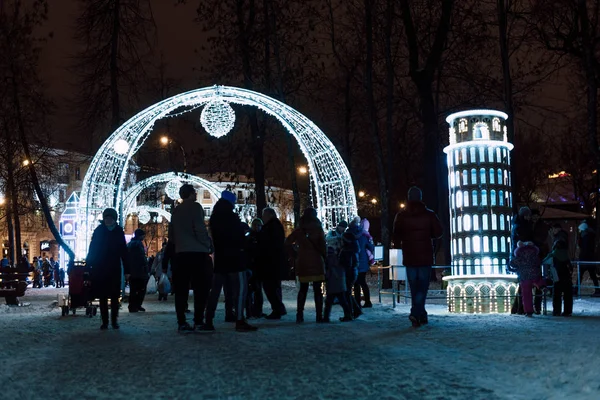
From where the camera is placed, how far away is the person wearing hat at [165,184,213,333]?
12156 millimetres

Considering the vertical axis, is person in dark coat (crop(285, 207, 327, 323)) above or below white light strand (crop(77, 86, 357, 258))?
below

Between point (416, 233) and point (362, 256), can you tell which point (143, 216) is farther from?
point (416, 233)

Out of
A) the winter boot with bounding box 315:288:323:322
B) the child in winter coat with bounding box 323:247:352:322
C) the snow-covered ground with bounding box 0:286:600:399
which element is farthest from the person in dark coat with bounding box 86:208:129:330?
the child in winter coat with bounding box 323:247:352:322

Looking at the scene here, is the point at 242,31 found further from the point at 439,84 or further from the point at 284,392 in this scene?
the point at 284,392

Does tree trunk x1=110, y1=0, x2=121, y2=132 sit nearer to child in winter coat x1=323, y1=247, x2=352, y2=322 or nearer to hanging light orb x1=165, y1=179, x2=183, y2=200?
hanging light orb x1=165, y1=179, x2=183, y2=200

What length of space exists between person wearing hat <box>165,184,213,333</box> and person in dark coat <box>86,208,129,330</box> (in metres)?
1.19

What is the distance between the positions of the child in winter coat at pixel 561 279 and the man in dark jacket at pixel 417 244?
3331mm

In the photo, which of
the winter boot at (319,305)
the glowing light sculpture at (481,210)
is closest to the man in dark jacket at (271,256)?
the winter boot at (319,305)

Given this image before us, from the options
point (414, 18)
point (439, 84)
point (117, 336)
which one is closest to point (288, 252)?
point (117, 336)

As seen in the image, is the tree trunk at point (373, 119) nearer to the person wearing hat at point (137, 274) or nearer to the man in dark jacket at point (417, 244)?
the person wearing hat at point (137, 274)

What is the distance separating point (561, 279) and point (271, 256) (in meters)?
5.01

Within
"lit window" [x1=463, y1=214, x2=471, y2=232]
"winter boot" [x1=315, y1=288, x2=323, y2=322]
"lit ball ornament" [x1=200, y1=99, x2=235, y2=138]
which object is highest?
"lit ball ornament" [x1=200, y1=99, x2=235, y2=138]

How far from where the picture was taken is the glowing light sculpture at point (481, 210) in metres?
16.2

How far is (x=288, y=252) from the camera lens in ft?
46.7
